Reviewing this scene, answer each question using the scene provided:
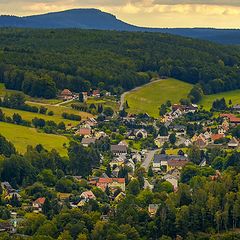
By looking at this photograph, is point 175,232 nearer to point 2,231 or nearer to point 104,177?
point 2,231

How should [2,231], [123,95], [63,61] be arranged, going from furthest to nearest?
1. [63,61]
2. [123,95]
3. [2,231]

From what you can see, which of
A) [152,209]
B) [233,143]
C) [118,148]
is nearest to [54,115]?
[118,148]

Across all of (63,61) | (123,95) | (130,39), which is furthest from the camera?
(130,39)

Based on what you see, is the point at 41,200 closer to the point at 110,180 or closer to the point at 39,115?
the point at 110,180

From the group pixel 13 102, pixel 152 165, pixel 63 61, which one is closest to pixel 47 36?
pixel 63 61

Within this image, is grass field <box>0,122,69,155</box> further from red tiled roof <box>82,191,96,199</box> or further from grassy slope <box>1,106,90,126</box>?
red tiled roof <box>82,191,96,199</box>

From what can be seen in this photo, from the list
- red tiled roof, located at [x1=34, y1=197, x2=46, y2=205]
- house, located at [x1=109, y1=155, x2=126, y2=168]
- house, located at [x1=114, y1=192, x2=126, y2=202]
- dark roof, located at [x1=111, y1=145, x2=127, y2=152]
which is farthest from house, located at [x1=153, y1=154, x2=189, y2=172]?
red tiled roof, located at [x1=34, y1=197, x2=46, y2=205]
